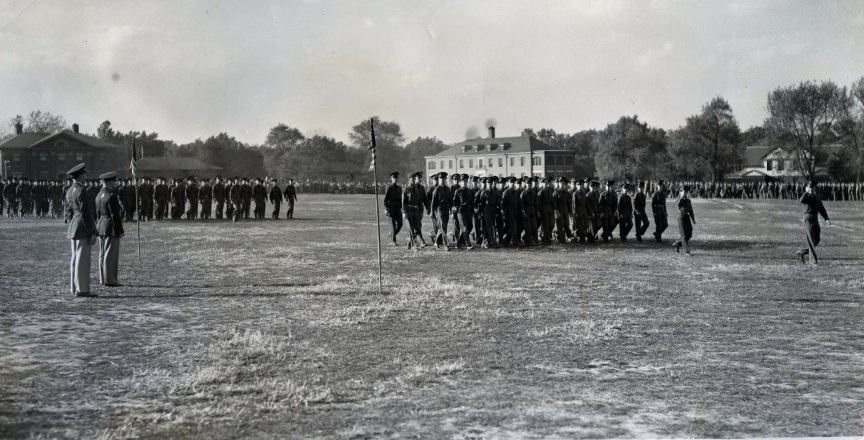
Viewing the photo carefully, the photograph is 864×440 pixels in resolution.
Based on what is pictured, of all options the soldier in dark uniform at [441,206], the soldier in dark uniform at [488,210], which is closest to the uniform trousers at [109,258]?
the soldier in dark uniform at [441,206]

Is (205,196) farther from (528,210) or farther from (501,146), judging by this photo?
(501,146)

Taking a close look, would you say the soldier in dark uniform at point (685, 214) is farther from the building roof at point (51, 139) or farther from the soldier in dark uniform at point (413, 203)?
the building roof at point (51, 139)

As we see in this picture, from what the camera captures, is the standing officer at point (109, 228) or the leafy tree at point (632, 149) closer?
the standing officer at point (109, 228)

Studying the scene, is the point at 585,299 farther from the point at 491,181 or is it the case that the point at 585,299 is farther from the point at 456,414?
the point at 491,181

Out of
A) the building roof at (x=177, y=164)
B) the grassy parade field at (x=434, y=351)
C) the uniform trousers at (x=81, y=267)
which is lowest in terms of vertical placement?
the grassy parade field at (x=434, y=351)

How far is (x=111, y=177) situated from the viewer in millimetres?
9938

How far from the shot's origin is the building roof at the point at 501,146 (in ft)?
217

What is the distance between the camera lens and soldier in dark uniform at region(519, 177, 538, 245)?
17.0m

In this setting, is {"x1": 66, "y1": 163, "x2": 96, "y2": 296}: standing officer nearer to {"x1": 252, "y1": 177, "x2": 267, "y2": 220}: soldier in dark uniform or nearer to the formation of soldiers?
the formation of soldiers

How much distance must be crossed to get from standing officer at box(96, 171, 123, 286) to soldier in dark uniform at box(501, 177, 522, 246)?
9.16 m

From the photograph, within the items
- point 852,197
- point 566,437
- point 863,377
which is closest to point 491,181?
point 863,377

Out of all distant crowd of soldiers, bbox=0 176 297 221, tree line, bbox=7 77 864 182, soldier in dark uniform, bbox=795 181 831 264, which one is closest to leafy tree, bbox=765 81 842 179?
tree line, bbox=7 77 864 182

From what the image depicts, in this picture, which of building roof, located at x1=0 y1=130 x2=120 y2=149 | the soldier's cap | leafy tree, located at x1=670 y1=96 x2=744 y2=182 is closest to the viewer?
the soldier's cap

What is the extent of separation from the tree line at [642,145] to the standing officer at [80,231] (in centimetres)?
134
